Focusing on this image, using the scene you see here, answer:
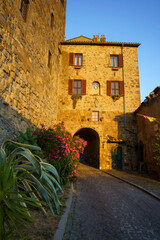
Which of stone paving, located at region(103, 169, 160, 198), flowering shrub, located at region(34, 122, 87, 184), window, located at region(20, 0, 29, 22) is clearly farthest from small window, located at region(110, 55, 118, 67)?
flowering shrub, located at region(34, 122, 87, 184)

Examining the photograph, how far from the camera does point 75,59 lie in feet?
50.0

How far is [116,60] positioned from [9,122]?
42.2ft

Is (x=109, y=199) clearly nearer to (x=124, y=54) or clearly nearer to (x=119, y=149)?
(x=119, y=149)

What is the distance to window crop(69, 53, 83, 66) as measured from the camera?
14.9m

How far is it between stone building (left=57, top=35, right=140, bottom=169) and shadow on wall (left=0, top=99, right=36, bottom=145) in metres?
8.07

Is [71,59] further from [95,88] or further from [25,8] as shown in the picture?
[25,8]

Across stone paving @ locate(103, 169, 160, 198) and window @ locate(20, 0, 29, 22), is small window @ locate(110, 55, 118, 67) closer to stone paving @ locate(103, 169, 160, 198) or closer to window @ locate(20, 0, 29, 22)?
window @ locate(20, 0, 29, 22)

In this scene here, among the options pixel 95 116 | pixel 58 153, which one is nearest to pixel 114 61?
pixel 95 116

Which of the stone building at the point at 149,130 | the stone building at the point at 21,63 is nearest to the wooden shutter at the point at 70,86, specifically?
the stone building at the point at 21,63

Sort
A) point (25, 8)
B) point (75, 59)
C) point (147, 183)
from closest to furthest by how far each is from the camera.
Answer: point (25, 8) → point (147, 183) → point (75, 59)

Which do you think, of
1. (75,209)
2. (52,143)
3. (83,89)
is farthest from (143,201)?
(83,89)

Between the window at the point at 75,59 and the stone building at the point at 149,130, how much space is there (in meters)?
7.16

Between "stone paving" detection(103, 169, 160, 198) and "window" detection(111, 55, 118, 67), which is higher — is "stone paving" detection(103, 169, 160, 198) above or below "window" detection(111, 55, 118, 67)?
below

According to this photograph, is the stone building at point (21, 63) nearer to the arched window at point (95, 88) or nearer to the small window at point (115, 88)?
the arched window at point (95, 88)
